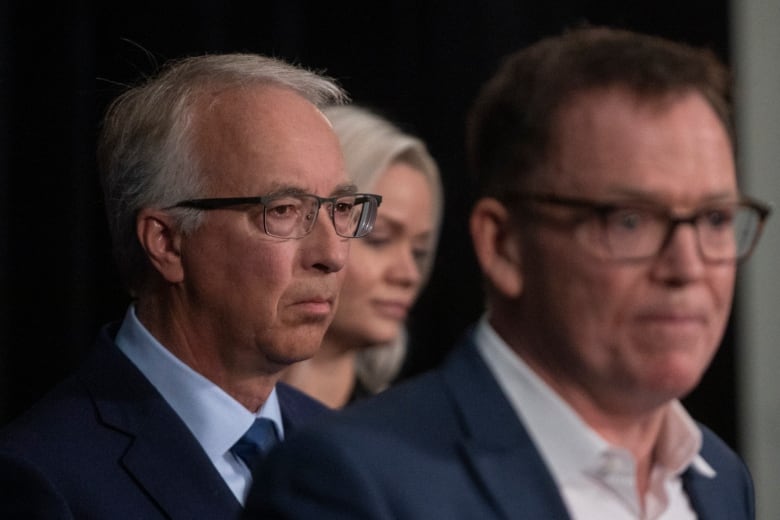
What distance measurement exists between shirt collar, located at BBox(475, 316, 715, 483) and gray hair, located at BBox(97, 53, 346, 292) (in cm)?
87

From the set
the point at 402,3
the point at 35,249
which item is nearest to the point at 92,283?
the point at 35,249

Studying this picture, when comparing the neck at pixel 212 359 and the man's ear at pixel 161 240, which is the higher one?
the man's ear at pixel 161 240

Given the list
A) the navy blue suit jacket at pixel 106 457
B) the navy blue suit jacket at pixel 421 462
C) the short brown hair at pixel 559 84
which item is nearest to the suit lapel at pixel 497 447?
the navy blue suit jacket at pixel 421 462

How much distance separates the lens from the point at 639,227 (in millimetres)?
1430

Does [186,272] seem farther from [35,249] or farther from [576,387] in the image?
[35,249]

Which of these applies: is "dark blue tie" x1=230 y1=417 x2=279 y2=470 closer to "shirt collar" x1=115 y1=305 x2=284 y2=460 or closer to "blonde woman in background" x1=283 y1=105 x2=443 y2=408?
"shirt collar" x1=115 y1=305 x2=284 y2=460

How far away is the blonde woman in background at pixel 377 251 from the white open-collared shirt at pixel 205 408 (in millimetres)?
1198

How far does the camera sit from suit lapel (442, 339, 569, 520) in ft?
4.73

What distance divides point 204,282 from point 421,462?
876mm

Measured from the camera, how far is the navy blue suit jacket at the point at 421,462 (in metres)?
1.41

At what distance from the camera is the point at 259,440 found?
2215mm

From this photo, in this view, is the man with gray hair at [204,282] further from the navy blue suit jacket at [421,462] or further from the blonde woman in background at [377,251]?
the blonde woman in background at [377,251]

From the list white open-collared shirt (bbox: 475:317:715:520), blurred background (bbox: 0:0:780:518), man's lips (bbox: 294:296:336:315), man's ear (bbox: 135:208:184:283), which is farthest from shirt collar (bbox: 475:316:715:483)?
blurred background (bbox: 0:0:780:518)

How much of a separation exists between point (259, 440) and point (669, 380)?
931 millimetres
